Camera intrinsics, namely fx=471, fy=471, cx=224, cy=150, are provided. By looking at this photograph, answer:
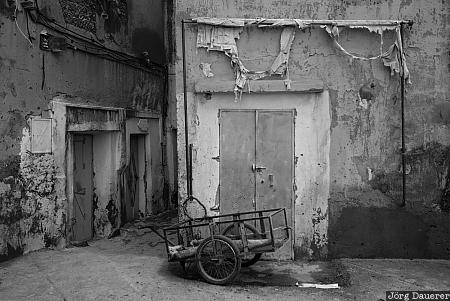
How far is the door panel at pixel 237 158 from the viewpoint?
6753 mm

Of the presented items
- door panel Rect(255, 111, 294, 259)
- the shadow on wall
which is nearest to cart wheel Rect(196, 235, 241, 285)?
door panel Rect(255, 111, 294, 259)

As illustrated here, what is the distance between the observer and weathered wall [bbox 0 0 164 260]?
21.5 feet

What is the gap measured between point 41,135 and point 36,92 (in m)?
0.66

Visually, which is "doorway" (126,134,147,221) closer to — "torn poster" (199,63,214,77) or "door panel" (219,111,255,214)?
"door panel" (219,111,255,214)

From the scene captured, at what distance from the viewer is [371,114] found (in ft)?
22.1

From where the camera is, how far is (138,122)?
421 inches

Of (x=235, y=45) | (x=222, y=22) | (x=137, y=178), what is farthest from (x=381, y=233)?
(x=137, y=178)

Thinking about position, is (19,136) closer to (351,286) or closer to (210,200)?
(210,200)

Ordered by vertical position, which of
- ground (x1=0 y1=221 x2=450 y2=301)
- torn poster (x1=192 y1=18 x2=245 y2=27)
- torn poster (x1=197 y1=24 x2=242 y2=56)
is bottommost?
ground (x1=0 y1=221 x2=450 y2=301)

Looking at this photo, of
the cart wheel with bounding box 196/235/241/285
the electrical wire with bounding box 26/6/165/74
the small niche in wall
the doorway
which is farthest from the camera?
the doorway

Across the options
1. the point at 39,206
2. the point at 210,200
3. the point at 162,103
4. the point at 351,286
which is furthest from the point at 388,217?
the point at 162,103

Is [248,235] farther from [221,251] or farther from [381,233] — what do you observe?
[381,233]

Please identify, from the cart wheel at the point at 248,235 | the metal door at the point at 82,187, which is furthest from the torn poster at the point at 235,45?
the metal door at the point at 82,187

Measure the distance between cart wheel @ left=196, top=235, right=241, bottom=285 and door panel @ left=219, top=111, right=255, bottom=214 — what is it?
119 cm
